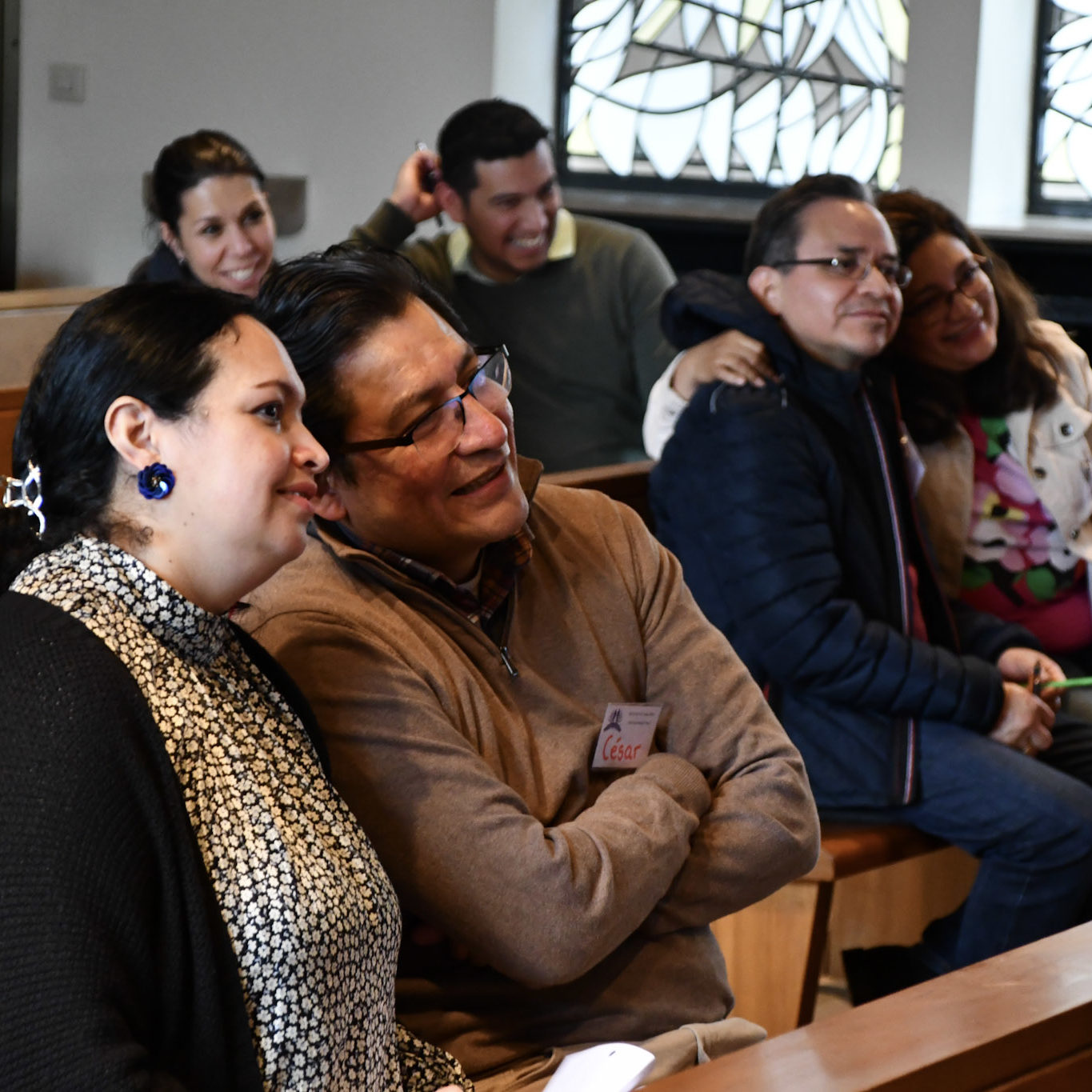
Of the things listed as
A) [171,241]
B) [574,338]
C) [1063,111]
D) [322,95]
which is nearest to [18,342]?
[171,241]

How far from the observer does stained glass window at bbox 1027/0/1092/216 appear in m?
5.12

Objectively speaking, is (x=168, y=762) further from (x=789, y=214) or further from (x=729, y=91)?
(x=729, y=91)

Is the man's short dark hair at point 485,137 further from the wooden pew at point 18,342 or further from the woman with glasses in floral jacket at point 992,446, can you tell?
the woman with glasses in floral jacket at point 992,446

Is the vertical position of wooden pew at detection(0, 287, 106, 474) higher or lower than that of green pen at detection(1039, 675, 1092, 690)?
higher

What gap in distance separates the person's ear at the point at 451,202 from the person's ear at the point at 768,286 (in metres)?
1.28

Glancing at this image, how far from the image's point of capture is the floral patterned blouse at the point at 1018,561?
278 cm

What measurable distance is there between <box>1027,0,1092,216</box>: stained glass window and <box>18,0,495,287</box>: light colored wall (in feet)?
6.52

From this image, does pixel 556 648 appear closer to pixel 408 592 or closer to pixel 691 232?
pixel 408 592

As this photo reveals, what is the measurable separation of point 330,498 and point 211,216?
222 centimetres

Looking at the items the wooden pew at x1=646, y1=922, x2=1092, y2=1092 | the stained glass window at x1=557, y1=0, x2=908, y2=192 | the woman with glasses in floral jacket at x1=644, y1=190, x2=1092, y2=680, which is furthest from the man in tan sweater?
the stained glass window at x1=557, y1=0, x2=908, y2=192

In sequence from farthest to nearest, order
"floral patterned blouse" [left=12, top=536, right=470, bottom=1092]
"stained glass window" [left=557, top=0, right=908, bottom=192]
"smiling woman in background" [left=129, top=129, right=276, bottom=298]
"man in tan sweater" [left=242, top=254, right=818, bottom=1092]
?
"stained glass window" [left=557, top=0, right=908, bottom=192] → "smiling woman in background" [left=129, top=129, right=276, bottom=298] → "man in tan sweater" [left=242, top=254, right=818, bottom=1092] → "floral patterned blouse" [left=12, top=536, right=470, bottom=1092]

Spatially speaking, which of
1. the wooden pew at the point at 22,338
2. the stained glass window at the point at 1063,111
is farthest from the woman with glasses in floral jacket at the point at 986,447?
the stained glass window at the point at 1063,111

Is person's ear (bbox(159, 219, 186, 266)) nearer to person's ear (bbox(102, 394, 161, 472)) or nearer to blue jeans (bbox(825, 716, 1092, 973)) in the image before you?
blue jeans (bbox(825, 716, 1092, 973))

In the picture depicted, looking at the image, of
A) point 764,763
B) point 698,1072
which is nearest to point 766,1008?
point 764,763
